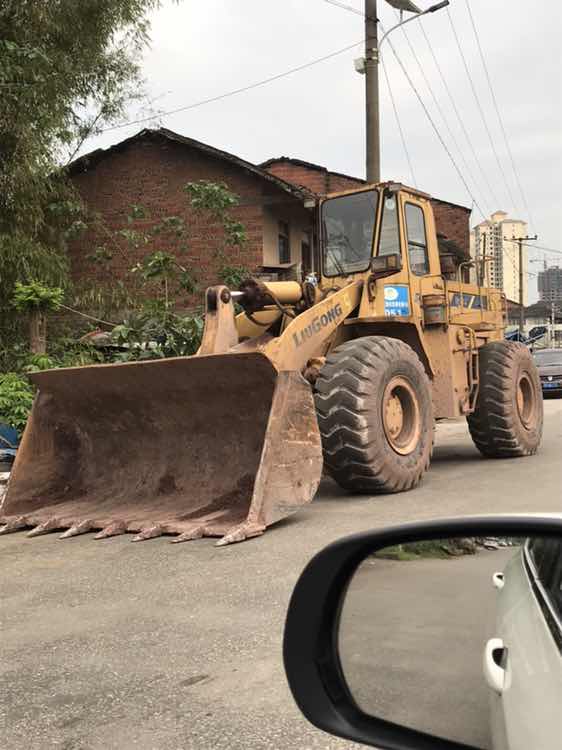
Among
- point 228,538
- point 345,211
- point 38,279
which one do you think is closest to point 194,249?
point 38,279

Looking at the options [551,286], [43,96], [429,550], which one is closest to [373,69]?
[43,96]

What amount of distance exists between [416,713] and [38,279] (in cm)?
1422

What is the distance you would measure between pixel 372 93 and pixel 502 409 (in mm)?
7563

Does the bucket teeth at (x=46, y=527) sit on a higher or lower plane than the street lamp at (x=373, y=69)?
lower

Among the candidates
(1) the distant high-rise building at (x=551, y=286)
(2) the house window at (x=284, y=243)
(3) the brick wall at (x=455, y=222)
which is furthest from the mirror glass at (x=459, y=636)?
(1) the distant high-rise building at (x=551, y=286)

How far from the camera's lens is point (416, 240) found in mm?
8852

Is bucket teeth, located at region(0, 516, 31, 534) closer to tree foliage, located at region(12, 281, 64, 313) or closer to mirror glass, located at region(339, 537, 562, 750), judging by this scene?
mirror glass, located at region(339, 537, 562, 750)

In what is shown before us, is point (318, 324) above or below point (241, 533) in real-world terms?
above

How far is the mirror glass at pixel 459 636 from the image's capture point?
49.7 inches

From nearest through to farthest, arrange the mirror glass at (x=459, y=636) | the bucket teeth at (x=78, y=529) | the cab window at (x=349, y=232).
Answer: the mirror glass at (x=459, y=636)
the bucket teeth at (x=78, y=529)
the cab window at (x=349, y=232)

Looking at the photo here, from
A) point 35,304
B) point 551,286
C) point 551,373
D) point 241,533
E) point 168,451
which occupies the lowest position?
point 241,533

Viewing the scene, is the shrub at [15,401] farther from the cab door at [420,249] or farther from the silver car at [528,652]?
the silver car at [528,652]

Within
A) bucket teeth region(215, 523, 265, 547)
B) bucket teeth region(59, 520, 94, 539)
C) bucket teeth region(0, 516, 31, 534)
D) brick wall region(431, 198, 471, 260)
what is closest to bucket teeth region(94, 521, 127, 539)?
bucket teeth region(59, 520, 94, 539)

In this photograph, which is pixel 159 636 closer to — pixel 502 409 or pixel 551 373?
pixel 502 409
